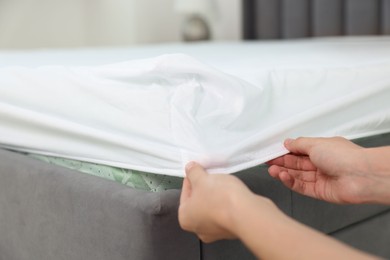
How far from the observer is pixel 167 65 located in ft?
2.55

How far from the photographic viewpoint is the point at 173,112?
0.72 meters

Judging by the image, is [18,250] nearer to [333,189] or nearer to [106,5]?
[333,189]

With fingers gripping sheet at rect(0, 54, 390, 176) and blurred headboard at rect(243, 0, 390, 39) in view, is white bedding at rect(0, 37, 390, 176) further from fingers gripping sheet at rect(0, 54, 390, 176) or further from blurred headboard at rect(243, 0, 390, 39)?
blurred headboard at rect(243, 0, 390, 39)

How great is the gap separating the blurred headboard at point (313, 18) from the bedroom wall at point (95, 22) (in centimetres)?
23

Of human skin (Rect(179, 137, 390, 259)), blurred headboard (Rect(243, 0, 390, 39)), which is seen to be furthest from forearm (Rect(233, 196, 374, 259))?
blurred headboard (Rect(243, 0, 390, 39))

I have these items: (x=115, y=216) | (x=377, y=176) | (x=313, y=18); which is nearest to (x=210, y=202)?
(x=115, y=216)

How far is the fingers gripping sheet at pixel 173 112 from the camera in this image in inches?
28.1

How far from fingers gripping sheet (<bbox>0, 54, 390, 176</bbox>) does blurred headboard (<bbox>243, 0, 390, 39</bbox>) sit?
1.57m

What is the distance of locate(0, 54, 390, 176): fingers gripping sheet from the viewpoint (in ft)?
2.34

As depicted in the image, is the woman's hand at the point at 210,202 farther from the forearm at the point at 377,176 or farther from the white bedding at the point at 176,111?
the forearm at the point at 377,176

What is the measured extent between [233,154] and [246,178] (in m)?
0.09

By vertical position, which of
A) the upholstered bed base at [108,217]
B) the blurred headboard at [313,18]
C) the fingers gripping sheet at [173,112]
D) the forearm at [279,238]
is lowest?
the upholstered bed base at [108,217]

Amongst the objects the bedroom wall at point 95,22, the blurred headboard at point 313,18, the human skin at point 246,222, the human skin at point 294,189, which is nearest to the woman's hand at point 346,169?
the human skin at point 294,189

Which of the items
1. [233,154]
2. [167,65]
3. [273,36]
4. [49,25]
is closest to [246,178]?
[233,154]
